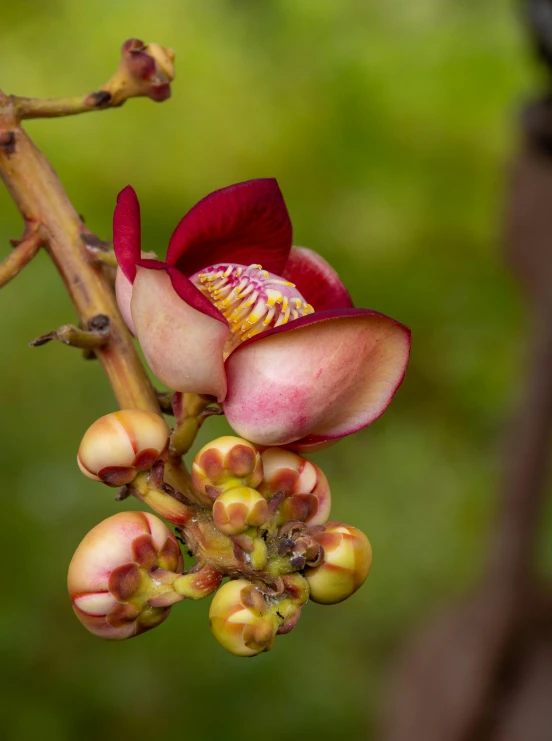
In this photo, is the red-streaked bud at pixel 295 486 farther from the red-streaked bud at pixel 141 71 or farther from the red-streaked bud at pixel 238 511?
the red-streaked bud at pixel 141 71

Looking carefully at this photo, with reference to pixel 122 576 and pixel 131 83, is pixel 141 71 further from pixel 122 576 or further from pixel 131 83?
pixel 122 576

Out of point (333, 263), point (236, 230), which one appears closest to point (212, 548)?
point (236, 230)

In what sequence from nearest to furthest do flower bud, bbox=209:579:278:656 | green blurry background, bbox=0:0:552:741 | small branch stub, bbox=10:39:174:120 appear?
flower bud, bbox=209:579:278:656 → small branch stub, bbox=10:39:174:120 → green blurry background, bbox=0:0:552:741

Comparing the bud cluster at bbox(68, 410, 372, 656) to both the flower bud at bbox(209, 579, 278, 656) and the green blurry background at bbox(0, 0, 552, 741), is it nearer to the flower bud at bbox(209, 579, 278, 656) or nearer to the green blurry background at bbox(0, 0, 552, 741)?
the flower bud at bbox(209, 579, 278, 656)

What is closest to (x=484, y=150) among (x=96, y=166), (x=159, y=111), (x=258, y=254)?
(x=159, y=111)

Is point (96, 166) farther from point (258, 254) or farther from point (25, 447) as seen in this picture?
point (258, 254)

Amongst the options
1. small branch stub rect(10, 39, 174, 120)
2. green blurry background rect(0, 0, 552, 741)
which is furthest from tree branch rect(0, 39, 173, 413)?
green blurry background rect(0, 0, 552, 741)
